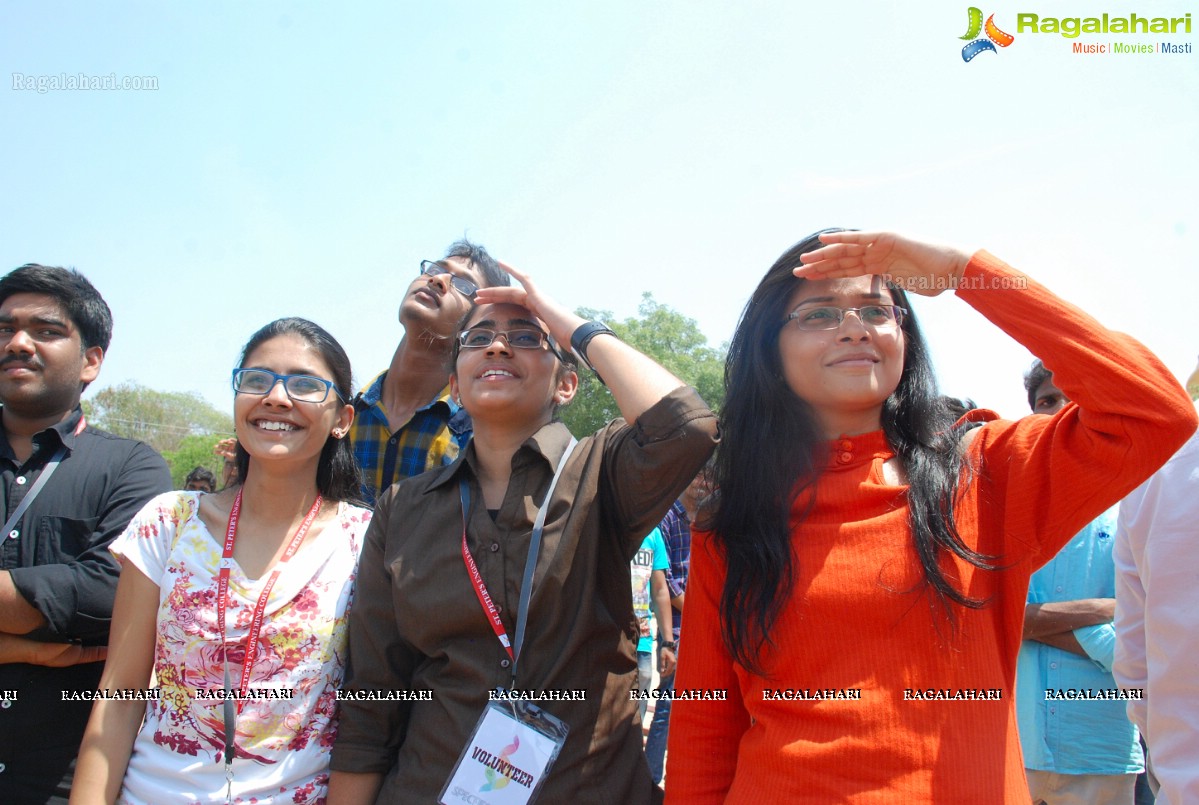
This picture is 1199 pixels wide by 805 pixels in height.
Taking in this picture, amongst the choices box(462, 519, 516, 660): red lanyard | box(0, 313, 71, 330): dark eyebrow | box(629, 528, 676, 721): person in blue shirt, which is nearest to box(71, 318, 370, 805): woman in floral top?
box(462, 519, 516, 660): red lanyard

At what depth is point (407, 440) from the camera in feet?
12.5

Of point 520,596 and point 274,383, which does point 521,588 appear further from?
point 274,383

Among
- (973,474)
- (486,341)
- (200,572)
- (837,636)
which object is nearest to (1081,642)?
(973,474)

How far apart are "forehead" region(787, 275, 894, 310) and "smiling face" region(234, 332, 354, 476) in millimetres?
1638

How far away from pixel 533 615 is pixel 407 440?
1.89 meters

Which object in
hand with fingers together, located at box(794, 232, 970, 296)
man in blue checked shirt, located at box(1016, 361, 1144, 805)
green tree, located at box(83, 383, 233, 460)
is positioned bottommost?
green tree, located at box(83, 383, 233, 460)

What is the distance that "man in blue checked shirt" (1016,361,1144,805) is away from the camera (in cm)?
323

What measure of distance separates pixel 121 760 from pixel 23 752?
1.93ft

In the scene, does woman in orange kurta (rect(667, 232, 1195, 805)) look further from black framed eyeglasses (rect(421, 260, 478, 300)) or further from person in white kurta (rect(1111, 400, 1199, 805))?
black framed eyeglasses (rect(421, 260, 478, 300))

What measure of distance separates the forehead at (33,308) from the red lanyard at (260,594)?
4.14 feet

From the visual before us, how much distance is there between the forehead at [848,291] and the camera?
214cm

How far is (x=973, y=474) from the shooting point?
2.02m

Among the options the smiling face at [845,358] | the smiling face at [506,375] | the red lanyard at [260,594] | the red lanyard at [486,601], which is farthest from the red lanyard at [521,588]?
the smiling face at [845,358]

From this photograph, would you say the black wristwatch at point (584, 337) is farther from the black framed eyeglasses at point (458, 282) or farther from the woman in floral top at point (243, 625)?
the black framed eyeglasses at point (458, 282)
